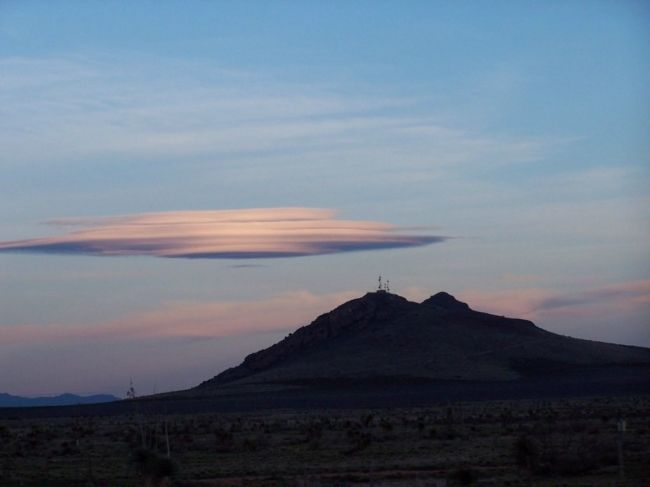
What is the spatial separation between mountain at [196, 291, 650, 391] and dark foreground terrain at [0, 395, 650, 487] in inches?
2918

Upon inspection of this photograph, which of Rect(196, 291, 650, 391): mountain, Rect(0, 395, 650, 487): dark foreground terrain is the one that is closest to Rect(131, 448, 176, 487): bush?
Rect(0, 395, 650, 487): dark foreground terrain

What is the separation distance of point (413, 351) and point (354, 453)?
4494 inches

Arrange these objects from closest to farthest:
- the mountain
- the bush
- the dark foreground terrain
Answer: the bush
the dark foreground terrain
the mountain

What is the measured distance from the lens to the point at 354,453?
49.8 metres

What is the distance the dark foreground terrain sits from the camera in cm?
3828

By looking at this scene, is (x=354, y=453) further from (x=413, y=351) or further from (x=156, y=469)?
(x=413, y=351)

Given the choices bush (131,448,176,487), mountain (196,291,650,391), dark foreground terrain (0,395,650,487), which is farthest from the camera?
mountain (196,291,650,391)

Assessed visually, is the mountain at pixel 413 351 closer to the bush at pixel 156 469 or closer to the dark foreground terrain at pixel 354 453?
the dark foreground terrain at pixel 354 453

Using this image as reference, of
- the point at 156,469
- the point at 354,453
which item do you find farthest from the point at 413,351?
the point at 156,469

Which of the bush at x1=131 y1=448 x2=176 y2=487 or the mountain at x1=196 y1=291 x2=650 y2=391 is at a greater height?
the mountain at x1=196 y1=291 x2=650 y2=391

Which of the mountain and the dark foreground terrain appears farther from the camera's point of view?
the mountain

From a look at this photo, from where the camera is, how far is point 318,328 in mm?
186125

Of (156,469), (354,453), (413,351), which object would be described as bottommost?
(156,469)

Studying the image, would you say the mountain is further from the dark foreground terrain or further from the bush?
the bush
